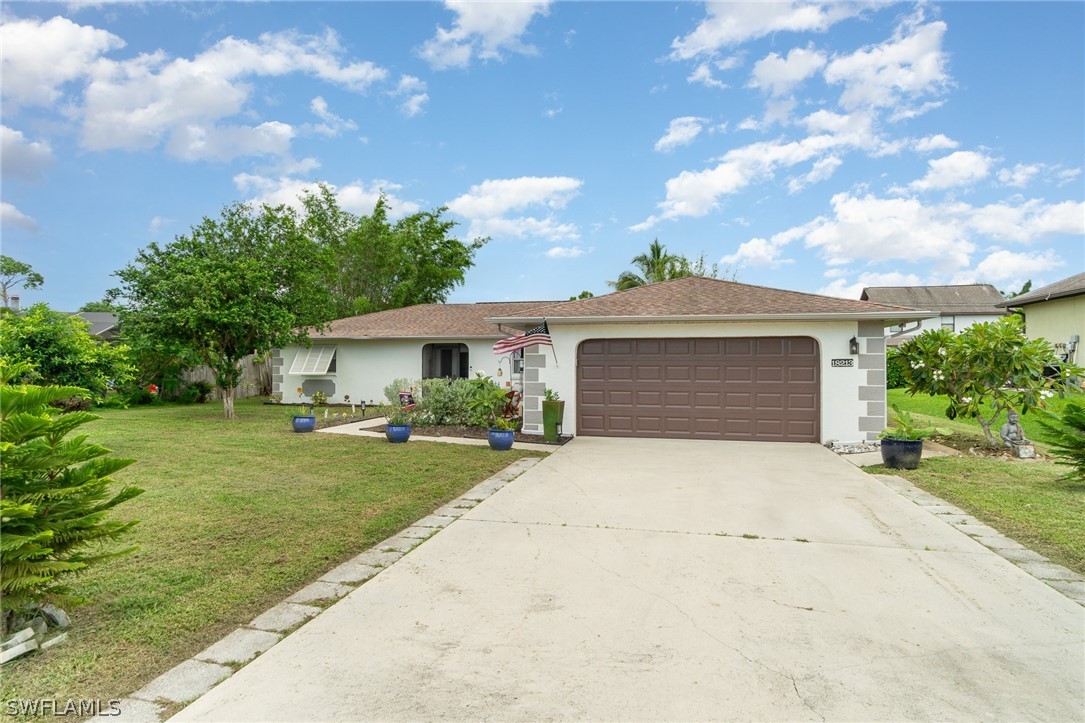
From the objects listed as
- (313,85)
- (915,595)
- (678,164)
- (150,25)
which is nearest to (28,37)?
(150,25)

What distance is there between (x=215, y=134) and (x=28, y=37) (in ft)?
27.3

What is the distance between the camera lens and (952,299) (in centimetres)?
4012

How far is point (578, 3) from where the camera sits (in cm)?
Result: 1120

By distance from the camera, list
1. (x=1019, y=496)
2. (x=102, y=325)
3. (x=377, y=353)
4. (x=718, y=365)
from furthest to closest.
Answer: (x=102, y=325), (x=377, y=353), (x=718, y=365), (x=1019, y=496)

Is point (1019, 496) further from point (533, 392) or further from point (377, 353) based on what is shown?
point (377, 353)

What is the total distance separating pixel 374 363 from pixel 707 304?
37.3ft

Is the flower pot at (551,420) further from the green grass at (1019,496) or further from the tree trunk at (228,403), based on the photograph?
the tree trunk at (228,403)

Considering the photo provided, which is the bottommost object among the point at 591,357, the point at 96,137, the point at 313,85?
the point at 591,357

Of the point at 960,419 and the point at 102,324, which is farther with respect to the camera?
the point at 102,324

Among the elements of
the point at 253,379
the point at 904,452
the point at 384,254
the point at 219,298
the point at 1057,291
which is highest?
the point at 384,254

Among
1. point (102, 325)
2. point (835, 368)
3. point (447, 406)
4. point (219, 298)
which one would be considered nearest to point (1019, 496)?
point (835, 368)

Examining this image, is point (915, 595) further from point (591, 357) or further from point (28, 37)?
point (28, 37)

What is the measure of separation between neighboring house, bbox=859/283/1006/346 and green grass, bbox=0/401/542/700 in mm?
40090

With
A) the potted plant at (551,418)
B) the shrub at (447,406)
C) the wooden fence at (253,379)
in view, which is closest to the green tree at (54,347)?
the shrub at (447,406)
